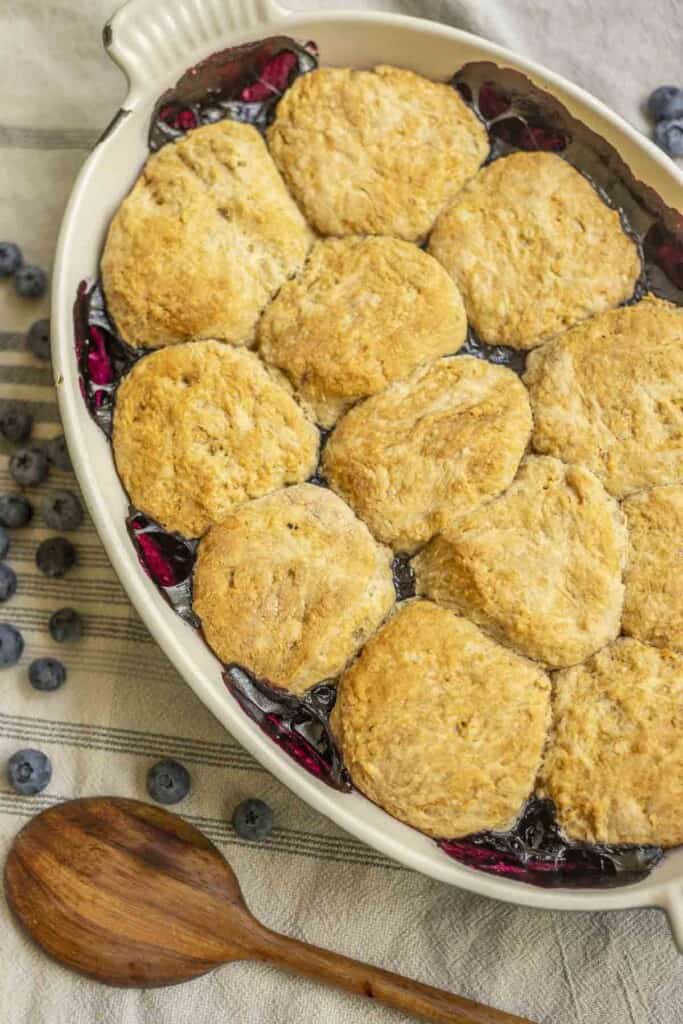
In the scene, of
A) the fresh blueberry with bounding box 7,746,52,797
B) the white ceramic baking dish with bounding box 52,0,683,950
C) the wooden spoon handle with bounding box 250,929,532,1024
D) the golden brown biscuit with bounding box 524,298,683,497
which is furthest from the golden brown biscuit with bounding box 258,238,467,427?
the wooden spoon handle with bounding box 250,929,532,1024

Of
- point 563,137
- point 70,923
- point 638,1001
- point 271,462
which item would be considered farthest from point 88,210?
point 638,1001

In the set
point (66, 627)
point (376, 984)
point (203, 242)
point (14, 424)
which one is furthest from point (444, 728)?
point (14, 424)

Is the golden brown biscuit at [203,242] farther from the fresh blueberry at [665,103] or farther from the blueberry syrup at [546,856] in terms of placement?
the blueberry syrup at [546,856]

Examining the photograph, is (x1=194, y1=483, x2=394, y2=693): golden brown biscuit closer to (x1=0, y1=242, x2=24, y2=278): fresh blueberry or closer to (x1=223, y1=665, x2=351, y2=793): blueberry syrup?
(x1=223, y1=665, x2=351, y2=793): blueberry syrup

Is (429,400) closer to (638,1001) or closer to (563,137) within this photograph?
(563,137)

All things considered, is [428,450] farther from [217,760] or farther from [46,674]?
[46,674]

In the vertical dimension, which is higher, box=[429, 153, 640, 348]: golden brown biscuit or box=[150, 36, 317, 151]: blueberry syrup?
box=[429, 153, 640, 348]: golden brown biscuit

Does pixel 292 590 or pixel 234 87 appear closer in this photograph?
pixel 292 590
